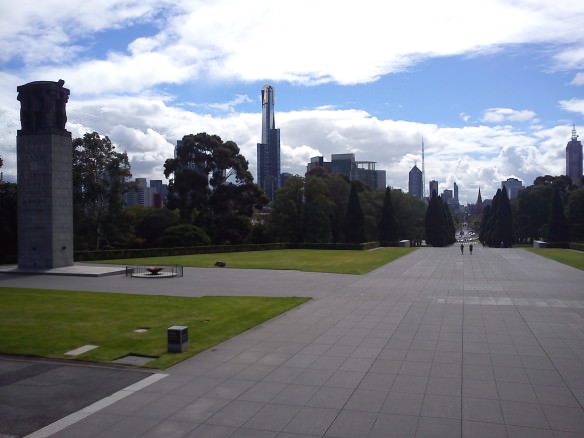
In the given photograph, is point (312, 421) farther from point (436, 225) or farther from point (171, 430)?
point (436, 225)

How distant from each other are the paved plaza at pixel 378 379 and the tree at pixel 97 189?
33146mm

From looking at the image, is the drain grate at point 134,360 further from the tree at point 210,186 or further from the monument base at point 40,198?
the tree at point 210,186

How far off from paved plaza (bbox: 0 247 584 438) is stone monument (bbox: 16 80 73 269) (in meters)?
19.3

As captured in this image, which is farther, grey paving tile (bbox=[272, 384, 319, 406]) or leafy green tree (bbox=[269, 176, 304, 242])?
leafy green tree (bbox=[269, 176, 304, 242])

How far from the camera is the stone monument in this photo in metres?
30.2

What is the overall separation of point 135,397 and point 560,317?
46.1 feet

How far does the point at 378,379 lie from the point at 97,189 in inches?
1633

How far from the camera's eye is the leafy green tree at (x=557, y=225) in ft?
214

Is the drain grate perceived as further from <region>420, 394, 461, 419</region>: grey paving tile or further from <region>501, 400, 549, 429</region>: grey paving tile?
<region>501, 400, 549, 429</region>: grey paving tile

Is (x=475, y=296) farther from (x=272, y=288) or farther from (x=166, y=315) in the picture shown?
(x=166, y=315)

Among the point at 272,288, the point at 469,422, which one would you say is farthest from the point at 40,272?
the point at 469,422

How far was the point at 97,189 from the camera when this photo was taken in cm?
4584

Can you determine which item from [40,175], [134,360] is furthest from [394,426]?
[40,175]

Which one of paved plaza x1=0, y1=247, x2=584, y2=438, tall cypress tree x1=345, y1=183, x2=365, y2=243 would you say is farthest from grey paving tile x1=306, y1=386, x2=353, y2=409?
tall cypress tree x1=345, y1=183, x2=365, y2=243
